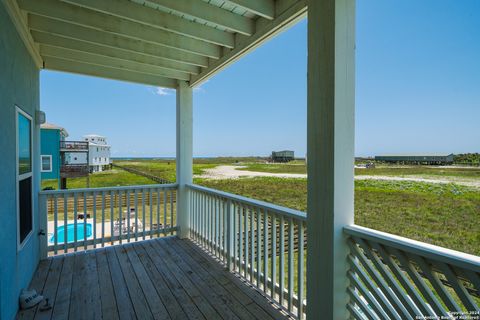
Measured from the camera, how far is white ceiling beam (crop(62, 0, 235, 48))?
6.75 ft

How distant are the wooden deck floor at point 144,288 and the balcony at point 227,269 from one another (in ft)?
0.04

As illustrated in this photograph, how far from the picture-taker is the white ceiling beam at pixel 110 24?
2119 mm

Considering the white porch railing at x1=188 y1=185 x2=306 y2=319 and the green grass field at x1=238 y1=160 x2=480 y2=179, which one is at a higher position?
the green grass field at x1=238 y1=160 x2=480 y2=179

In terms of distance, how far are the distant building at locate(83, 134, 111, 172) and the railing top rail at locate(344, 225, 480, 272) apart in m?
4.93

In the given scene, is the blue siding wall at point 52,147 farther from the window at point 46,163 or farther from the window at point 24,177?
the window at point 24,177

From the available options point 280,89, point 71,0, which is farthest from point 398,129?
point 71,0

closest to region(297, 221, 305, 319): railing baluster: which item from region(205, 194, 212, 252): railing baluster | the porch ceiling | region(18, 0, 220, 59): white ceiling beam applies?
region(205, 194, 212, 252): railing baluster

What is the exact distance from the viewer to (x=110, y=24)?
2.36m

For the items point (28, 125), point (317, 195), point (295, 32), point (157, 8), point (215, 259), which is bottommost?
point (215, 259)

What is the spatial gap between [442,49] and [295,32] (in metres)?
1.43

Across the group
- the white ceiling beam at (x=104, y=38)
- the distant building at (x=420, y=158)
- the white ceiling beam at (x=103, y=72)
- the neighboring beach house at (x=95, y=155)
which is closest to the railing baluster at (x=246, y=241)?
the distant building at (x=420, y=158)

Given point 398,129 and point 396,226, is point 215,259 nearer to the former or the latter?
point 396,226

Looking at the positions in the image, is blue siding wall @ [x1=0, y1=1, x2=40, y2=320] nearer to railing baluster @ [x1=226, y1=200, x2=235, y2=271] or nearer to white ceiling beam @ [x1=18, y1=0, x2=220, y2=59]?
white ceiling beam @ [x1=18, y1=0, x2=220, y2=59]

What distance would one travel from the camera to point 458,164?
1.15m
